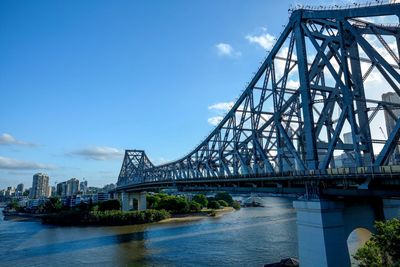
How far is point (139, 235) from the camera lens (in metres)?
51.4

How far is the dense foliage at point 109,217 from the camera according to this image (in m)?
67.0

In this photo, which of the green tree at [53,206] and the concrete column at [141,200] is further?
the green tree at [53,206]

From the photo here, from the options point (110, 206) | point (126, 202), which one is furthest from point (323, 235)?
point (110, 206)

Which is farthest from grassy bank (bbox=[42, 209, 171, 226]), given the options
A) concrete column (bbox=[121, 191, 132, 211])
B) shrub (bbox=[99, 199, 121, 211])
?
Result: concrete column (bbox=[121, 191, 132, 211])

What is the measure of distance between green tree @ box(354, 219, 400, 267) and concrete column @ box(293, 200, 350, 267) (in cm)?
112

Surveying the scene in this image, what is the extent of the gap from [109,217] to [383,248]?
60.9 meters

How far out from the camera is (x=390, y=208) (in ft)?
69.9

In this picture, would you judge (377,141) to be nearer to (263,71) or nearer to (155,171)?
(263,71)

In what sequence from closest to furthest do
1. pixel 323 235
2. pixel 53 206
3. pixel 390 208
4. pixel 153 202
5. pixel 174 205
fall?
pixel 323 235 < pixel 390 208 < pixel 174 205 < pixel 153 202 < pixel 53 206

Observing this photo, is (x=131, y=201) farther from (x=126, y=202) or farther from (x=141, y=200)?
(x=141, y=200)

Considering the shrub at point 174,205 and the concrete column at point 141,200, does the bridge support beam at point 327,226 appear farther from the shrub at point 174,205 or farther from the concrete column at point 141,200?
the concrete column at point 141,200

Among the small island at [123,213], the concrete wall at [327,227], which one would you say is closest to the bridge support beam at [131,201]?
the small island at [123,213]

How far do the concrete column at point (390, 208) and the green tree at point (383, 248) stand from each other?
531 cm

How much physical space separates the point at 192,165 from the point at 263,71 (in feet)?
83.9
